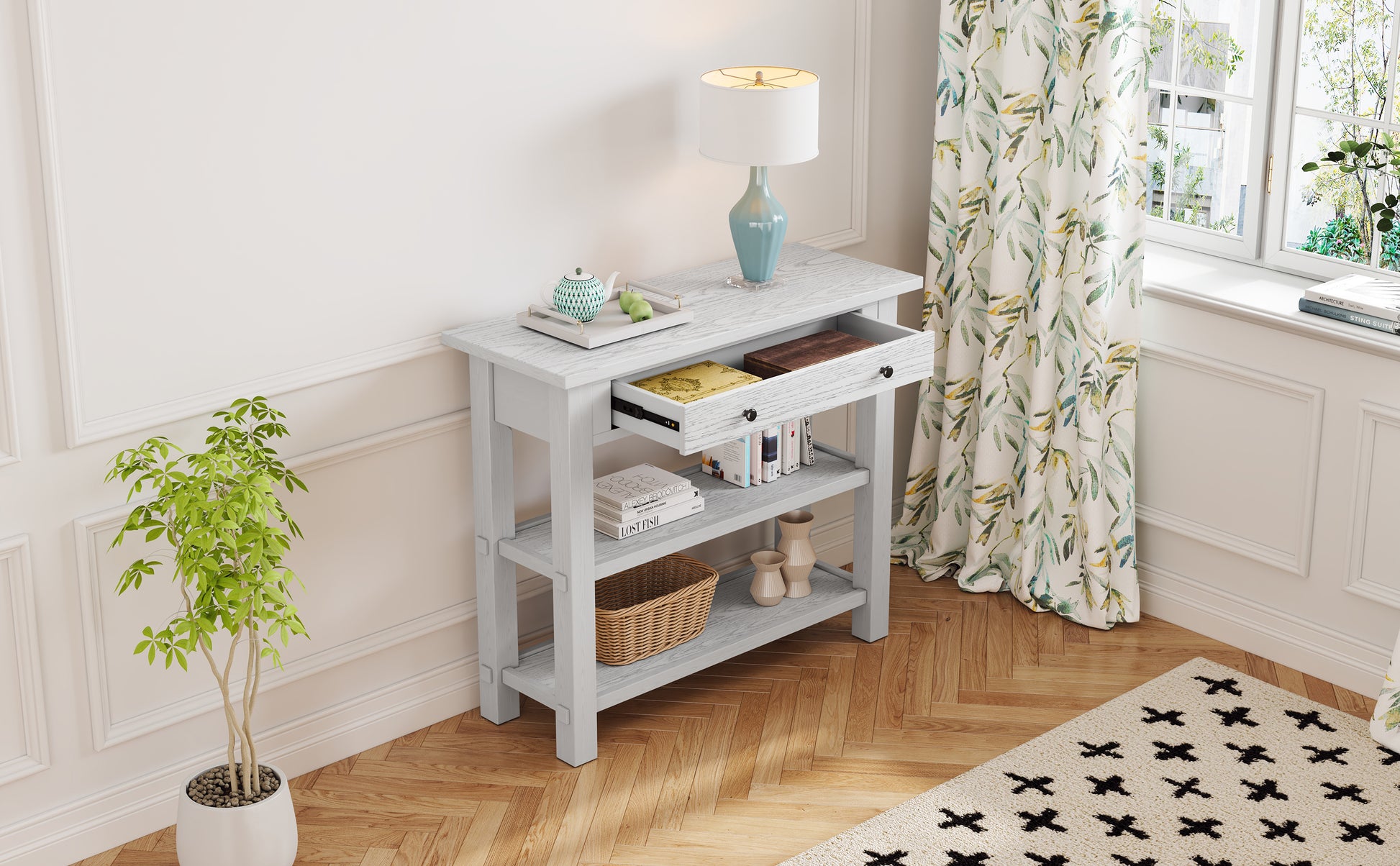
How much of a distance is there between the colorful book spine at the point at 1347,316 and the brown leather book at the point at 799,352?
981 millimetres

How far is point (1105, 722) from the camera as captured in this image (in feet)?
10.3

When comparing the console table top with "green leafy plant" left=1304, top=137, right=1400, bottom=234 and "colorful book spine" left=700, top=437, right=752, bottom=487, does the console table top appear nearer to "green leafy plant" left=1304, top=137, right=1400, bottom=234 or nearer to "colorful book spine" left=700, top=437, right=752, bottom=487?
"colorful book spine" left=700, top=437, right=752, bottom=487

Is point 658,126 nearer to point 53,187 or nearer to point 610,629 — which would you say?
point 610,629

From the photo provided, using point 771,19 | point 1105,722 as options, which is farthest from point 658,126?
point 1105,722

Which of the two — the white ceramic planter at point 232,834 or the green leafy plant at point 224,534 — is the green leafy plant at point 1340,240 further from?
the white ceramic planter at point 232,834

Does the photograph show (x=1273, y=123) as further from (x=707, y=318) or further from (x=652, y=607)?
(x=652, y=607)

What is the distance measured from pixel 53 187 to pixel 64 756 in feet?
3.36

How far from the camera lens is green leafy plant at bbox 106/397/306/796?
7.81ft

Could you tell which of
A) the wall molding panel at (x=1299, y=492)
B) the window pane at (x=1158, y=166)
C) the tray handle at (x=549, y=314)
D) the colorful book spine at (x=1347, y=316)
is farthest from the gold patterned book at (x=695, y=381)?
the window pane at (x=1158, y=166)

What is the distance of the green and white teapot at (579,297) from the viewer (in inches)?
112

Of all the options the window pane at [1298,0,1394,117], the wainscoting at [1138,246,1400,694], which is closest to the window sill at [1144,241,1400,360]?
the wainscoting at [1138,246,1400,694]

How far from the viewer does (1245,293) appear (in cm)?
339

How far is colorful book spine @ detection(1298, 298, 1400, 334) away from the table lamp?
116 cm

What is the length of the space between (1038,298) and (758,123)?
927mm
